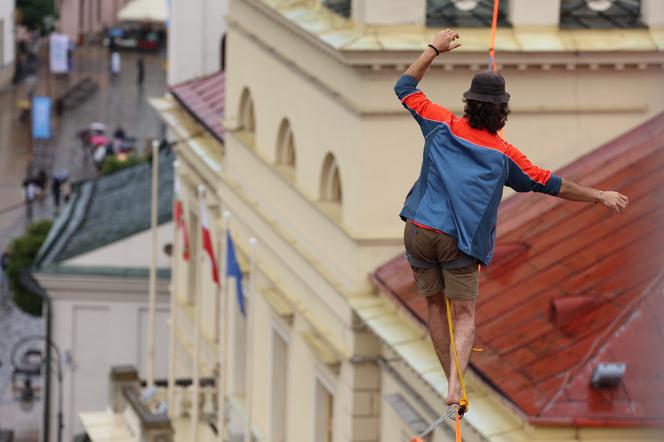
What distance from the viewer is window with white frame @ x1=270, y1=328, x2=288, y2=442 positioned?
44.4 m

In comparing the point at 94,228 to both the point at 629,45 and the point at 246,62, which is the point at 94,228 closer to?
the point at 246,62

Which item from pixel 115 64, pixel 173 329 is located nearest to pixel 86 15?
pixel 115 64

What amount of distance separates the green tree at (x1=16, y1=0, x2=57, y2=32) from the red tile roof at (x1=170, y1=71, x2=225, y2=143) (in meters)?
69.5

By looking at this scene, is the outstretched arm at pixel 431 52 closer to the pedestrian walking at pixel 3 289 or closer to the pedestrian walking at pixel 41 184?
the pedestrian walking at pixel 3 289

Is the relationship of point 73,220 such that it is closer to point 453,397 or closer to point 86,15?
point 453,397

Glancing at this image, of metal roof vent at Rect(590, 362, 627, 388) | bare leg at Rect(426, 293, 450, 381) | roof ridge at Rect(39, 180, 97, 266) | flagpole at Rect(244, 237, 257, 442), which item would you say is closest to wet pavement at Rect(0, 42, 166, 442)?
roof ridge at Rect(39, 180, 97, 266)

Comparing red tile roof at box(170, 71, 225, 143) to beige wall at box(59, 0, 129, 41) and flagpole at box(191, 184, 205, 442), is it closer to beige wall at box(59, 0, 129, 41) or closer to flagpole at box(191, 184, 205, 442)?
flagpole at box(191, 184, 205, 442)

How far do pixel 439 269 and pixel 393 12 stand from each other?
1816 centimetres

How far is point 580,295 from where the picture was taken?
3272cm

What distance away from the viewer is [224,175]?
48.8m

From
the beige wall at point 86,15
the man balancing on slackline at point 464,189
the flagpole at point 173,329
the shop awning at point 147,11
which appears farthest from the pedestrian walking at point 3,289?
the man balancing on slackline at point 464,189

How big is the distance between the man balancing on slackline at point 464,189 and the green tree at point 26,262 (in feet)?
163

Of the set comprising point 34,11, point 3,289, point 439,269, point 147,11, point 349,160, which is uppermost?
point 439,269

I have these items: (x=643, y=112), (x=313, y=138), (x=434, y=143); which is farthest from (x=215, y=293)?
(x=434, y=143)
